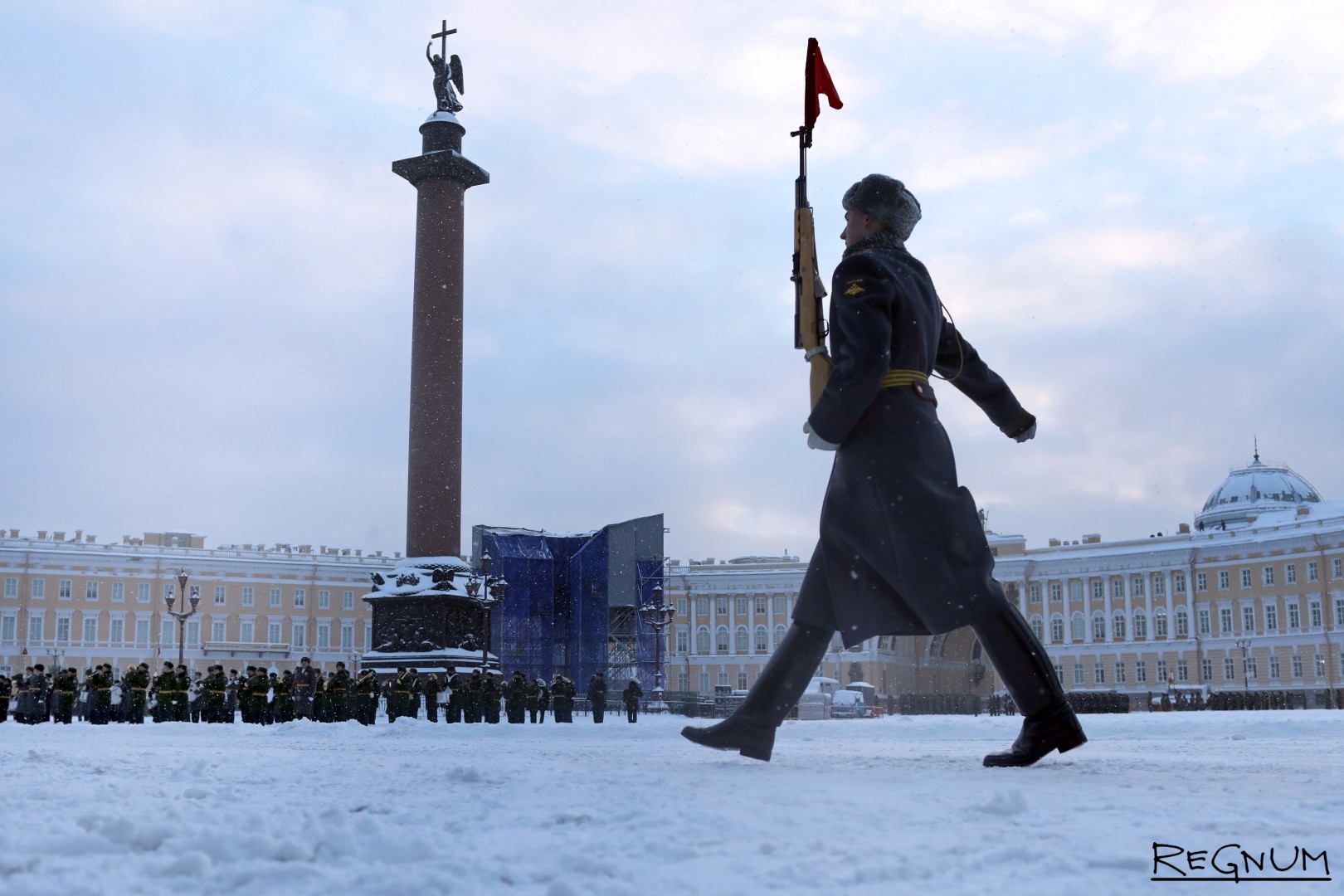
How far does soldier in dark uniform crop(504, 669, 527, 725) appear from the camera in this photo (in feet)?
78.3

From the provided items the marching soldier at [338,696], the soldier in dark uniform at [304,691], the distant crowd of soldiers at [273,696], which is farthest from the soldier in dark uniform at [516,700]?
the soldier in dark uniform at [304,691]

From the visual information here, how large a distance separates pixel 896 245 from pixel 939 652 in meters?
83.3

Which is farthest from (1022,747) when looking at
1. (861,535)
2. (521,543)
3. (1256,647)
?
(1256,647)

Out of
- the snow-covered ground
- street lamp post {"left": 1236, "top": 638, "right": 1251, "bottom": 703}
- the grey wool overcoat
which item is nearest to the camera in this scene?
the snow-covered ground

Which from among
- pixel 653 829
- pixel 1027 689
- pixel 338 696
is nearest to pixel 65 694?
pixel 338 696

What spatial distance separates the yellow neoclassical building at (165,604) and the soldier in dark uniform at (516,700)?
180 feet

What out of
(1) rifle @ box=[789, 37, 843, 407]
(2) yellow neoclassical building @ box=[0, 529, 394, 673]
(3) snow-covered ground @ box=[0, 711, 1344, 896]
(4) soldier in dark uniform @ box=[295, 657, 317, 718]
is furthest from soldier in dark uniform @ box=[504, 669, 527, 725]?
(2) yellow neoclassical building @ box=[0, 529, 394, 673]

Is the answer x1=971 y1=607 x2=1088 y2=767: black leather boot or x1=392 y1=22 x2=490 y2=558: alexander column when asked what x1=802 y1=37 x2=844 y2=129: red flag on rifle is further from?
x1=392 y1=22 x2=490 y2=558: alexander column

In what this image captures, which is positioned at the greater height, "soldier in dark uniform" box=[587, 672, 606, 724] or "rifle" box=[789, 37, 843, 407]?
"rifle" box=[789, 37, 843, 407]

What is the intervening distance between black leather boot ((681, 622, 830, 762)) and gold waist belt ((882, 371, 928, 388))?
36.3 inches

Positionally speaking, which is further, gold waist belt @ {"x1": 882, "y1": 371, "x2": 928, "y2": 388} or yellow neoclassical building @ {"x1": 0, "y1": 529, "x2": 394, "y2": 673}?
yellow neoclassical building @ {"x1": 0, "y1": 529, "x2": 394, "y2": 673}

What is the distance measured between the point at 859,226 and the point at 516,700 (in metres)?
20.0

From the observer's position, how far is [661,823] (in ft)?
9.35

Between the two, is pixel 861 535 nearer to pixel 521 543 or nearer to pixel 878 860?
pixel 878 860
